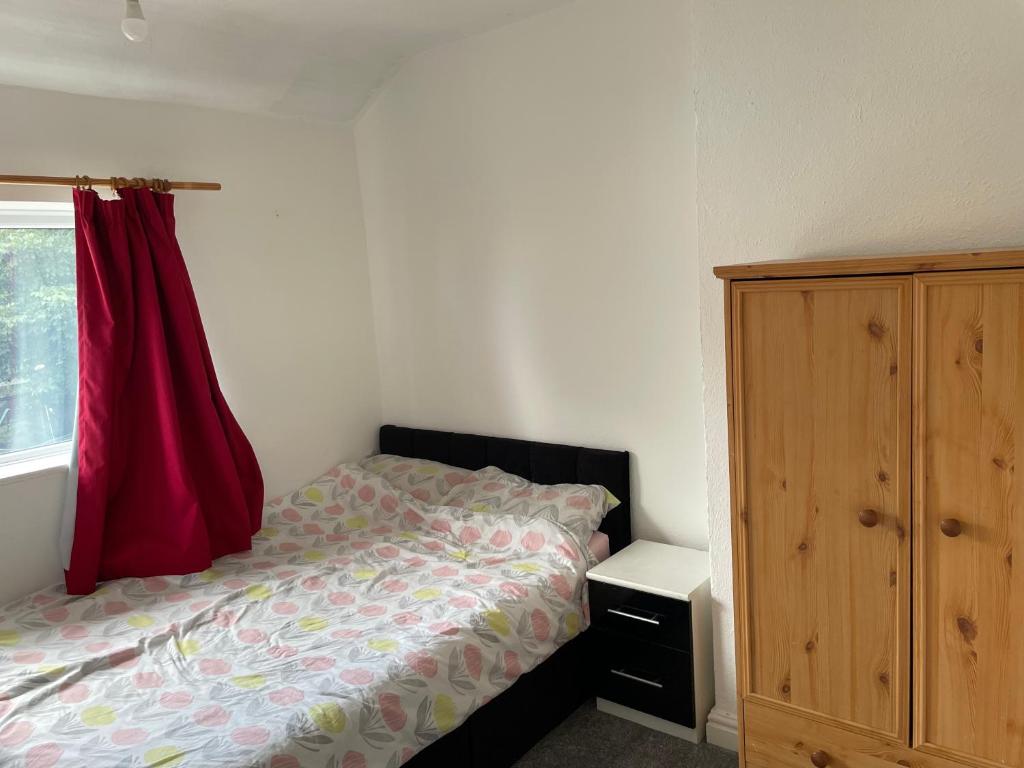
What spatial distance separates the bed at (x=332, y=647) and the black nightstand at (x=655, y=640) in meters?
0.10

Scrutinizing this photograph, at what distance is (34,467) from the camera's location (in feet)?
9.38

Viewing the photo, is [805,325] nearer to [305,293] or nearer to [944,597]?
[944,597]

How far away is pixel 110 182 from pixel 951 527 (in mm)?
2794

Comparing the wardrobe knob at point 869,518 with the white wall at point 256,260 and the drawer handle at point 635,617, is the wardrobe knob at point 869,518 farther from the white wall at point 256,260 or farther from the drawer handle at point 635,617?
the white wall at point 256,260

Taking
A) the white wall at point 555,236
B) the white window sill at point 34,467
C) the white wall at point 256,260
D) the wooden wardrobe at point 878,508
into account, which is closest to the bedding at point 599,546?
the white wall at point 555,236


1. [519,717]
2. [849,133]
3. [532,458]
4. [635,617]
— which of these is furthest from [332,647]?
[849,133]

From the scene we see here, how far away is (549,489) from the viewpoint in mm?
3061

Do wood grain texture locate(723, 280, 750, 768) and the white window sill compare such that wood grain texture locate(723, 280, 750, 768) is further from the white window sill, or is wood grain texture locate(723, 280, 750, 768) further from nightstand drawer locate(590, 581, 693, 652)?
the white window sill

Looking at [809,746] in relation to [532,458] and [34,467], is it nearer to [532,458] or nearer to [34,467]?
[532,458]

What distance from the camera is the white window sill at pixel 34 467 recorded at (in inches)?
110

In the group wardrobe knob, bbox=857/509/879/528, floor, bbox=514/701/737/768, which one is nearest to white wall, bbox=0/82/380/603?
floor, bbox=514/701/737/768

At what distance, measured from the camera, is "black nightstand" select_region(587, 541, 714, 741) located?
2516 millimetres

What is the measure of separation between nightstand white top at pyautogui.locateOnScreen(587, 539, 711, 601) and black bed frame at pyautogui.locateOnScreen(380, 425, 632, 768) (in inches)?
7.3

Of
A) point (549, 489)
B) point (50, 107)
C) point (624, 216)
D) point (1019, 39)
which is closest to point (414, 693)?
point (549, 489)
